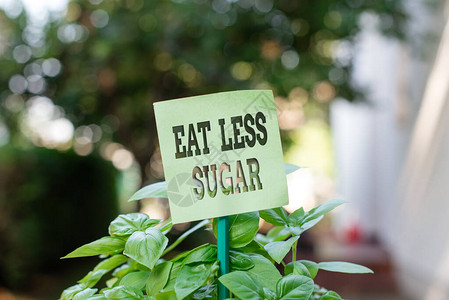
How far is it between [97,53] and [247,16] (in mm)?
1320

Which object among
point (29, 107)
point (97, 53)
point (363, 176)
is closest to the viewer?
point (97, 53)

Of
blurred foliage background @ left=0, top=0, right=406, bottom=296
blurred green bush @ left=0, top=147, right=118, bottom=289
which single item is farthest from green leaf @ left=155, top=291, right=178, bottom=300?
blurred green bush @ left=0, top=147, right=118, bottom=289

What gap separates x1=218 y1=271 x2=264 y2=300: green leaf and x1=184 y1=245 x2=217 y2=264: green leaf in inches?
2.5

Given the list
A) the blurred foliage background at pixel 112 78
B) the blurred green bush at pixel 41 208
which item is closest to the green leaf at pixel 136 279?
the blurred foliage background at pixel 112 78

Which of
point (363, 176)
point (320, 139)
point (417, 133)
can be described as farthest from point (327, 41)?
point (320, 139)

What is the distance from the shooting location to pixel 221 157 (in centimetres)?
66

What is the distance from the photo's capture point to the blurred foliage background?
3.67 metres

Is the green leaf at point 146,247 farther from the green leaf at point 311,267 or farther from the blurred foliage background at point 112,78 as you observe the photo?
the blurred foliage background at point 112,78

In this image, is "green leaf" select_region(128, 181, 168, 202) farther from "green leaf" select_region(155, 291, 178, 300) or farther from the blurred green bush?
the blurred green bush

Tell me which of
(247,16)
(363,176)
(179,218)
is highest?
(247,16)

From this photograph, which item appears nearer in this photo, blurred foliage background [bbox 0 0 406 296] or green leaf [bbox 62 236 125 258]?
green leaf [bbox 62 236 125 258]

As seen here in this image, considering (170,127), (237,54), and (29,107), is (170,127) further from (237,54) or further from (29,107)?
(29,107)

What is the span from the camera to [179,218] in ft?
2.13

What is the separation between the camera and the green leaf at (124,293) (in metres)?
0.62
